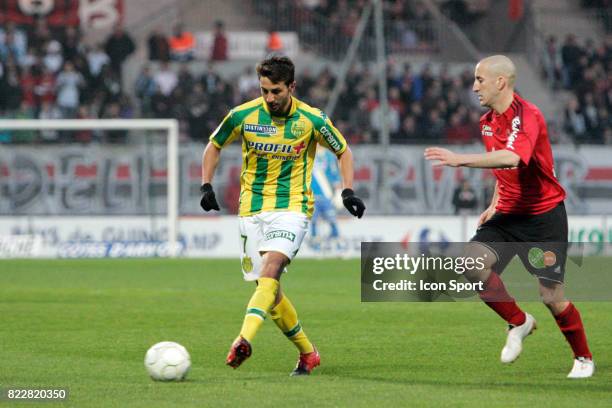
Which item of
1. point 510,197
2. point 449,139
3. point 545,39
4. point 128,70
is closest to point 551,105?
point 545,39

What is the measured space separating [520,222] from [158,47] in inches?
791

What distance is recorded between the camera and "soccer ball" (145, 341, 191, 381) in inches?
298

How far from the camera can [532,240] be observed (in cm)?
816

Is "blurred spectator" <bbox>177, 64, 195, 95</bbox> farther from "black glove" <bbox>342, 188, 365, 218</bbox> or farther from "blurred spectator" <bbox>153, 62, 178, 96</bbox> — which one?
"black glove" <bbox>342, 188, 365, 218</bbox>

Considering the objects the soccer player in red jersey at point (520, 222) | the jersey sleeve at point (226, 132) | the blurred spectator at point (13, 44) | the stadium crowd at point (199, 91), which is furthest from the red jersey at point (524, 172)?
the blurred spectator at point (13, 44)

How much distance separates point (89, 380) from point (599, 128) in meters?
20.3

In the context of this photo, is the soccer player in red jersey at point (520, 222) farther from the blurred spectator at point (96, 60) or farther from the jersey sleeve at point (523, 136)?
the blurred spectator at point (96, 60)

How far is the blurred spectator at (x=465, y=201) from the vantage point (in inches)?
913

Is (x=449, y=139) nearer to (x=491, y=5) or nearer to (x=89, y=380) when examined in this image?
(x=491, y=5)

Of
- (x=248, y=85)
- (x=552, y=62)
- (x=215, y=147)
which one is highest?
(x=552, y=62)

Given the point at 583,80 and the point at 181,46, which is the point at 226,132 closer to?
the point at 181,46

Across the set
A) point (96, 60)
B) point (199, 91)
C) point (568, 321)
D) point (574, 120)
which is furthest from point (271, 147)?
point (574, 120)

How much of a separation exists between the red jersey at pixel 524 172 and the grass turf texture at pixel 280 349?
3.78 feet

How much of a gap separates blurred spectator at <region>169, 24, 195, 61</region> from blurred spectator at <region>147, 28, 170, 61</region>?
0.36 metres
